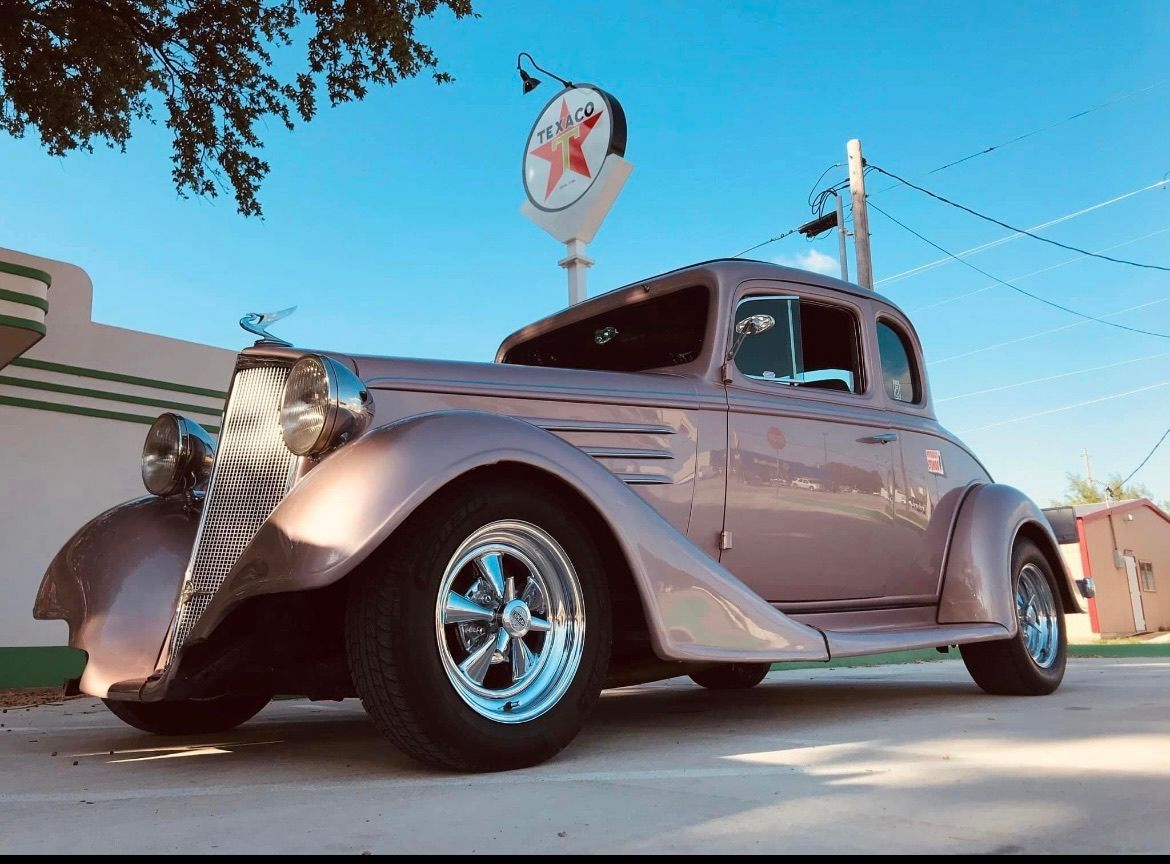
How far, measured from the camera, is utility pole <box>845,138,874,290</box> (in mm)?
12164

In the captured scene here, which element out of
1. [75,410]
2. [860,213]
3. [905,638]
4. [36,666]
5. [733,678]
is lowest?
[733,678]

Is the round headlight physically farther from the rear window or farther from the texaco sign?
the texaco sign

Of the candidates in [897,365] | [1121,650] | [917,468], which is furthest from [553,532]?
[1121,650]

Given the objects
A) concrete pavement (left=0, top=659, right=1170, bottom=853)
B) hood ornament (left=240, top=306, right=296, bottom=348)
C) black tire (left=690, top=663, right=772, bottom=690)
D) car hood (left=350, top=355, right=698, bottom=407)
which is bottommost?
concrete pavement (left=0, top=659, right=1170, bottom=853)

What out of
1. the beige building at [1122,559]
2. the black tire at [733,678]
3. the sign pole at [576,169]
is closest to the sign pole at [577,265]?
the sign pole at [576,169]

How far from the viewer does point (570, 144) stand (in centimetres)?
786

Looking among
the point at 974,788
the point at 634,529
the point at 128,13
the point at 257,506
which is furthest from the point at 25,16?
the point at 974,788

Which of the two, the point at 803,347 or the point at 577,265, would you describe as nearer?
the point at 803,347

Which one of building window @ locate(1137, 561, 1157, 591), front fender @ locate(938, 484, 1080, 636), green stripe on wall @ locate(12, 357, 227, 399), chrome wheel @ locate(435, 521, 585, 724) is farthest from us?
building window @ locate(1137, 561, 1157, 591)

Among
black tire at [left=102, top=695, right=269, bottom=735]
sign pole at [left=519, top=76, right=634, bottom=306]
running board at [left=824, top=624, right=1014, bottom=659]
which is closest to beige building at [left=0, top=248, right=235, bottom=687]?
sign pole at [left=519, top=76, right=634, bottom=306]

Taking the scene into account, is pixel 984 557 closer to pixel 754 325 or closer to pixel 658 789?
pixel 754 325

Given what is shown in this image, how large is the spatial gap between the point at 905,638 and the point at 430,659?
86.5 inches

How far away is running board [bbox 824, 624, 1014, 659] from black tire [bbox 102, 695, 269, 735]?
2.18m

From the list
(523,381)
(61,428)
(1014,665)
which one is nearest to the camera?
(523,381)
